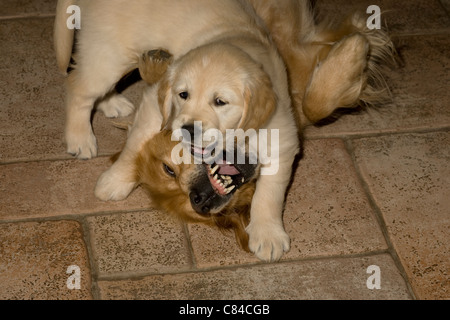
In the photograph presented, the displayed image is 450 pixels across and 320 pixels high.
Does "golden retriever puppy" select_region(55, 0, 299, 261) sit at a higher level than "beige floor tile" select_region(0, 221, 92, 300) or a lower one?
higher

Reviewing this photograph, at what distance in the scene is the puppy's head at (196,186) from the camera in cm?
262

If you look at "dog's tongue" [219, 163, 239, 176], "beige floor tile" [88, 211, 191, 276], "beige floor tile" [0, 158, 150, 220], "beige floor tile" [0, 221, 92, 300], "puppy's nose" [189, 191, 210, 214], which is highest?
"dog's tongue" [219, 163, 239, 176]

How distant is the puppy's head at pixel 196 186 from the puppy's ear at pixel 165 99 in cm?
8

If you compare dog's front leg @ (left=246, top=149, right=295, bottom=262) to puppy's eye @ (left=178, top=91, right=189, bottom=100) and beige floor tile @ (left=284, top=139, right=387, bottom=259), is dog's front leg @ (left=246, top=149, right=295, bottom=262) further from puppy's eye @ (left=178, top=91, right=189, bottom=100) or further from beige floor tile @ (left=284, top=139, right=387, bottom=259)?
puppy's eye @ (left=178, top=91, right=189, bottom=100)

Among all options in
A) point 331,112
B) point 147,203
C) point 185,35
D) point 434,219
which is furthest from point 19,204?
point 434,219

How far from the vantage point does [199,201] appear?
2.59 metres

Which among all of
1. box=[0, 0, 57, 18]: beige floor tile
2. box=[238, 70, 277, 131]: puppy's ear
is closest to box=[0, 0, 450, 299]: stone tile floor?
box=[0, 0, 57, 18]: beige floor tile

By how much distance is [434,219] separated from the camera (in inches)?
114

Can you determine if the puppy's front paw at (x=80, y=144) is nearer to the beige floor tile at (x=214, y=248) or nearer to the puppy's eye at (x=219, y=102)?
the beige floor tile at (x=214, y=248)

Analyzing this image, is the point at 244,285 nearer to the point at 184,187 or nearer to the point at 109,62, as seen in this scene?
the point at 184,187

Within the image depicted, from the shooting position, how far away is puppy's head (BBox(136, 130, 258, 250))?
8.59ft

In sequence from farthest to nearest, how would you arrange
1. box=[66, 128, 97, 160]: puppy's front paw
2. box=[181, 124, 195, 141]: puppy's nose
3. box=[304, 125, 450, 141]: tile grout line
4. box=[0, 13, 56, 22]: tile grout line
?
1. box=[0, 13, 56, 22]: tile grout line
2. box=[304, 125, 450, 141]: tile grout line
3. box=[66, 128, 97, 160]: puppy's front paw
4. box=[181, 124, 195, 141]: puppy's nose

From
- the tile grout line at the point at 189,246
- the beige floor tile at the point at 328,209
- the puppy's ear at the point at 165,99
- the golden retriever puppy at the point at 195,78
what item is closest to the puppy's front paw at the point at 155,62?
the golden retriever puppy at the point at 195,78

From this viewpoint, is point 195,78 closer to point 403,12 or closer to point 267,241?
point 267,241
